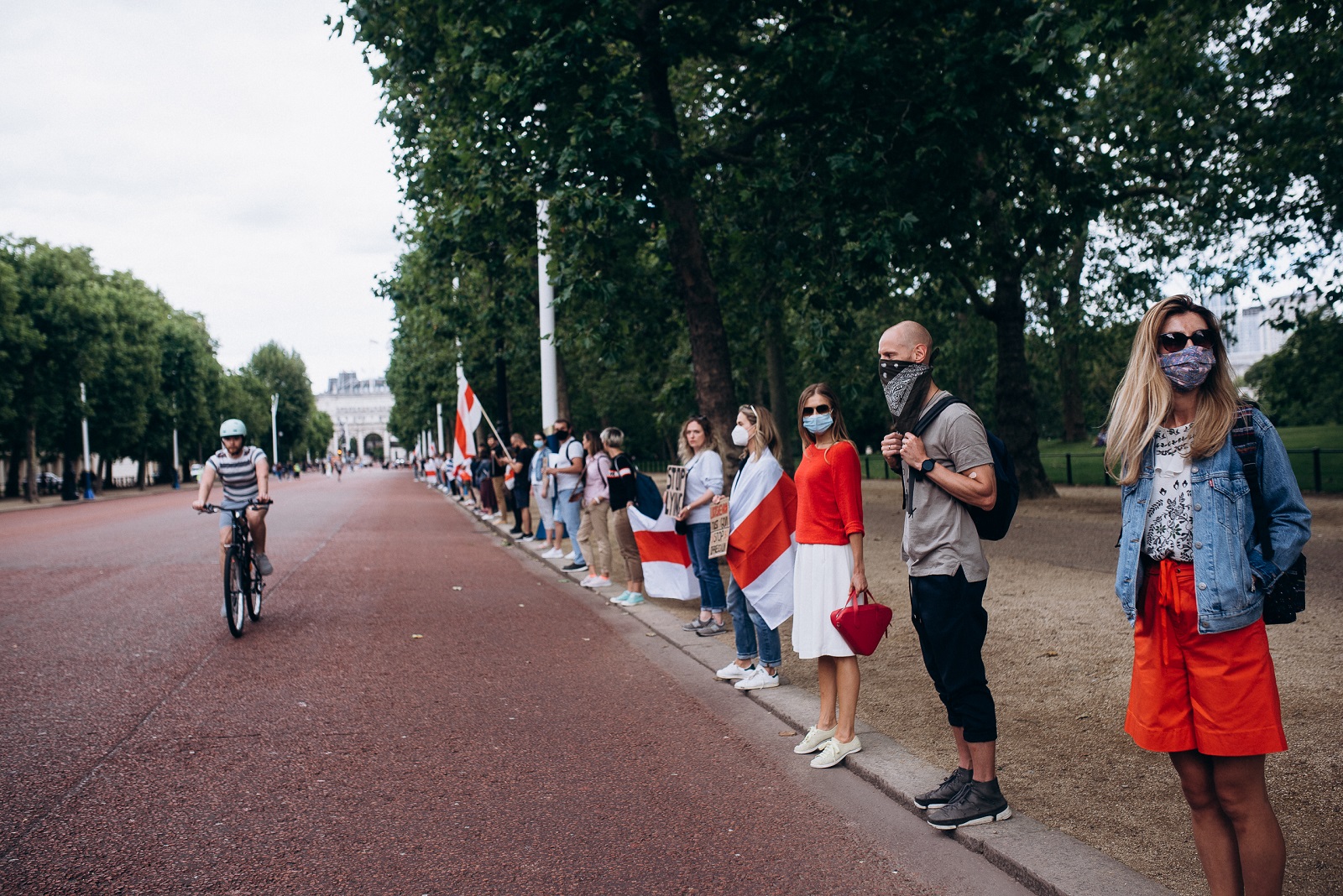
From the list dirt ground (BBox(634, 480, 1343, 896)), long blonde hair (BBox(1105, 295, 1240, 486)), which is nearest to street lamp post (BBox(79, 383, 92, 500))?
dirt ground (BBox(634, 480, 1343, 896))

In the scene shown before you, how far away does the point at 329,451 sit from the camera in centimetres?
18950

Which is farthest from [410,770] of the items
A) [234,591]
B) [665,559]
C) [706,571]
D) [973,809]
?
[665,559]

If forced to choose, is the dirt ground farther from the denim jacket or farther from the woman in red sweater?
the denim jacket

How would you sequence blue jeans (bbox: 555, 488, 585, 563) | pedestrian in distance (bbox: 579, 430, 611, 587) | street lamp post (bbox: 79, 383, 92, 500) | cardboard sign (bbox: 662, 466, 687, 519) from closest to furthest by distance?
1. cardboard sign (bbox: 662, 466, 687, 519)
2. pedestrian in distance (bbox: 579, 430, 611, 587)
3. blue jeans (bbox: 555, 488, 585, 563)
4. street lamp post (bbox: 79, 383, 92, 500)

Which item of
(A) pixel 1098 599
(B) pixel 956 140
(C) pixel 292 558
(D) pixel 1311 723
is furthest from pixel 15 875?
(C) pixel 292 558

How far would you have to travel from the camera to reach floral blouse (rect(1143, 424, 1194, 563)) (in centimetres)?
302

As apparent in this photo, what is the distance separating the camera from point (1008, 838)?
398 cm

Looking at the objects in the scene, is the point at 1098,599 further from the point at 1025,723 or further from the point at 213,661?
the point at 213,661

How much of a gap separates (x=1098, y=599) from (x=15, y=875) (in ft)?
27.2

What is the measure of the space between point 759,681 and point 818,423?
2.23 meters

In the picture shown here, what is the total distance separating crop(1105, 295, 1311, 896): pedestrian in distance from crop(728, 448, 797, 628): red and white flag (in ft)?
11.0

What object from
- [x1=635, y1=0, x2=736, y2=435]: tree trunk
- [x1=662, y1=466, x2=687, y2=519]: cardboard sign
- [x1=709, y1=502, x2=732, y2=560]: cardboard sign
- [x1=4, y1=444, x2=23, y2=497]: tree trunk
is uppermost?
[x1=635, y1=0, x2=736, y2=435]: tree trunk

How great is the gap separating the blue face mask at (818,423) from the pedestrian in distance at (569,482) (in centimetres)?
819

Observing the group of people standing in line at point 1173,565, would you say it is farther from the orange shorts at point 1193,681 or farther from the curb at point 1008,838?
the curb at point 1008,838
